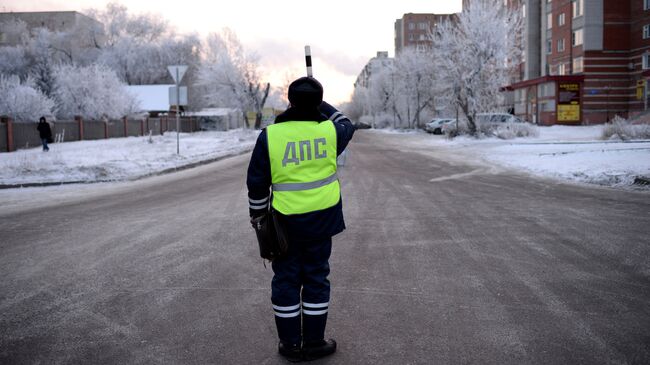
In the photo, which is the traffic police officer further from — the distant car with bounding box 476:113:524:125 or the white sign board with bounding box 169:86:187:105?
the distant car with bounding box 476:113:524:125

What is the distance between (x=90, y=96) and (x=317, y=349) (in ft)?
151

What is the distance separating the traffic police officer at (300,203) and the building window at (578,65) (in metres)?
55.7

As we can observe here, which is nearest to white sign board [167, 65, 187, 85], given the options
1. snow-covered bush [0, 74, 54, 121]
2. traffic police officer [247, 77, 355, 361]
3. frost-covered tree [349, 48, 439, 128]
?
A: snow-covered bush [0, 74, 54, 121]

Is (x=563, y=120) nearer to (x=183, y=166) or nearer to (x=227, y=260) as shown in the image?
(x=183, y=166)

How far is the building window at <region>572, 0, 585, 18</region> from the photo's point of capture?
53.1 meters

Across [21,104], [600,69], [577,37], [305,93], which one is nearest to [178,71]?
[21,104]

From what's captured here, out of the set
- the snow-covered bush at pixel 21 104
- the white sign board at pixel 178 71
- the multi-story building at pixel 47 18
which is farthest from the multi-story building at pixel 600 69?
the multi-story building at pixel 47 18

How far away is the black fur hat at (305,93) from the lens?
3.69m

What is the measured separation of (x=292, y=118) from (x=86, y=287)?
2889 mm

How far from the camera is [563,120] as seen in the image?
1993 inches

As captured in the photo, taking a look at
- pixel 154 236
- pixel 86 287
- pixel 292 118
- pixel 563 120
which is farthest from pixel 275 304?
pixel 563 120

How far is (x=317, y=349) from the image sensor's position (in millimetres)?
3730

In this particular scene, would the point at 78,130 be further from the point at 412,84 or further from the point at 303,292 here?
the point at 412,84

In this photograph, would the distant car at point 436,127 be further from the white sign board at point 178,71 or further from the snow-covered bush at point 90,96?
the white sign board at point 178,71
